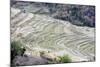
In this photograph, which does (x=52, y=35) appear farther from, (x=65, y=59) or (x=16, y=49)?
(x=16, y=49)

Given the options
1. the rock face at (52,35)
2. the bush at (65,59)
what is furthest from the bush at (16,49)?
the bush at (65,59)

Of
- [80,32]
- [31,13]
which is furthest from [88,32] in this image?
[31,13]

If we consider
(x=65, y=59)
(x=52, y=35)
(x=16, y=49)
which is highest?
(x=52, y=35)

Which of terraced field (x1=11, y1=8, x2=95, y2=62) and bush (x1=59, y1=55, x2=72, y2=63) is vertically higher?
terraced field (x1=11, y1=8, x2=95, y2=62)

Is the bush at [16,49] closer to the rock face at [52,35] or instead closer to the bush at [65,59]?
the rock face at [52,35]

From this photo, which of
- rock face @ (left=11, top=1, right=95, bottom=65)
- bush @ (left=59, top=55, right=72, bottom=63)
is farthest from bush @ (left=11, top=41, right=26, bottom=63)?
bush @ (left=59, top=55, right=72, bottom=63)

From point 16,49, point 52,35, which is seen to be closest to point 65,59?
point 52,35

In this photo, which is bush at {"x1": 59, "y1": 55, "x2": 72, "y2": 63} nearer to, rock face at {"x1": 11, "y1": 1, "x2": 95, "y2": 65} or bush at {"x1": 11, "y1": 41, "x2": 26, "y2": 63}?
rock face at {"x1": 11, "y1": 1, "x2": 95, "y2": 65}

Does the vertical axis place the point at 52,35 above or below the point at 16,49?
above
